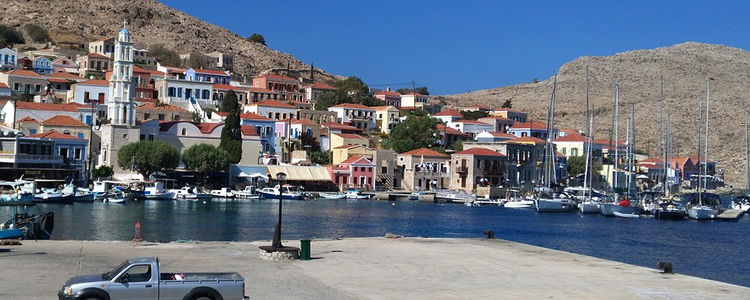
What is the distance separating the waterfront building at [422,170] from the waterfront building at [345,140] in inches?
225

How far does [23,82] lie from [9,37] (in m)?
41.0

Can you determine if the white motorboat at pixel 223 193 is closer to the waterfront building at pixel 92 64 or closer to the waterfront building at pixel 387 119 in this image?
the waterfront building at pixel 387 119

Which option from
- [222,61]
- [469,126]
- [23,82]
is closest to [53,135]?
[23,82]

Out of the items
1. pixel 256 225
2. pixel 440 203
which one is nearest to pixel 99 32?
pixel 440 203

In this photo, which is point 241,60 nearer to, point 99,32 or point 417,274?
point 99,32

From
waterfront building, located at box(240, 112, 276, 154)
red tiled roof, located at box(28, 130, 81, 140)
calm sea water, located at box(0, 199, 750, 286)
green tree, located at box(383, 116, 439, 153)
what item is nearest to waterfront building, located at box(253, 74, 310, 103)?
green tree, located at box(383, 116, 439, 153)

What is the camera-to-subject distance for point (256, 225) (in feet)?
174

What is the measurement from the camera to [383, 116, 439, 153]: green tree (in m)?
101

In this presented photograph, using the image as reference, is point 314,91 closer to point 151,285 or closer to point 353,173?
point 353,173

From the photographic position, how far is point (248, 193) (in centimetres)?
8144

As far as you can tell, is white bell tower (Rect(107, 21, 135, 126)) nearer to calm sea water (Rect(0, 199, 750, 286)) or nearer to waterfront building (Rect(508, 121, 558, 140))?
calm sea water (Rect(0, 199, 750, 286))

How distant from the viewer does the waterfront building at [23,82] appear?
98.9 meters

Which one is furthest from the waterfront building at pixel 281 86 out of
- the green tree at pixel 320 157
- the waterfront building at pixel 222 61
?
the green tree at pixel 320 157

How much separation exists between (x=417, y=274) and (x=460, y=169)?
70.2 metres
